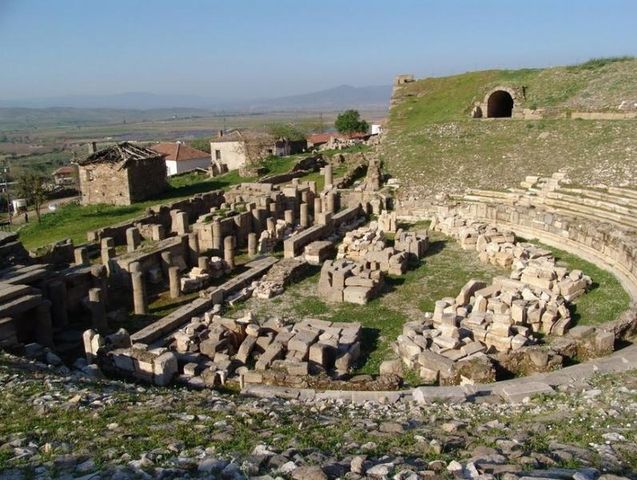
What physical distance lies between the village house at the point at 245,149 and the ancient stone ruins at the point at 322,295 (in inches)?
→ 863

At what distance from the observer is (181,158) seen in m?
53.4

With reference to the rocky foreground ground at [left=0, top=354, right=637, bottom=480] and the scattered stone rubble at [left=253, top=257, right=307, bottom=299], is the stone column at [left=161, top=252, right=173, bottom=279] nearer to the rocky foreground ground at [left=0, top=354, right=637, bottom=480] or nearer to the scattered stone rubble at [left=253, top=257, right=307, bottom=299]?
the scattered stone rubble at [left=253, top=257, right=307, bottom=299]

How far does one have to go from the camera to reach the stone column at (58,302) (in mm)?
12789

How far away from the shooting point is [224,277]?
16.2 m

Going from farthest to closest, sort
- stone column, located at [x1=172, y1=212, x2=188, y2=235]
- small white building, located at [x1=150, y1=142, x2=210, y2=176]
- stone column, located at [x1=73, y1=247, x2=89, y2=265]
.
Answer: small white building, located at [x1=150, y1=142, x2=210, y2=176], stone column, located at [x1=172, y1=212, x2=188, y2=235], stone column, located at [x1=73, y1=247, x2=89, y2=265]

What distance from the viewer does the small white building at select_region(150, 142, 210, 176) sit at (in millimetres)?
53094

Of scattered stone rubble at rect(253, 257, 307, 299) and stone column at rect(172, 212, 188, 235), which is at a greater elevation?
stone column at rect(172, 212, 188, 235)

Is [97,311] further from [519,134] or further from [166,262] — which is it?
[519,134]

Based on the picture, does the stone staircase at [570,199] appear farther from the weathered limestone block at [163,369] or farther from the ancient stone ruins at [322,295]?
the weathered limestone block at [163,369]

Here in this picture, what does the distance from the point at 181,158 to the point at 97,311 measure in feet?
140

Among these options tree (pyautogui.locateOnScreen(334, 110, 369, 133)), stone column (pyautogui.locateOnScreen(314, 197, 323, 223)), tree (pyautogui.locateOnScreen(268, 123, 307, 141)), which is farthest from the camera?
tree (pyautogui.locateOnScreen(334, 110, 369, 133))

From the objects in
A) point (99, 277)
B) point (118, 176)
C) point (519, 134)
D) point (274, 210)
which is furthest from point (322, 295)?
point (118, 176)

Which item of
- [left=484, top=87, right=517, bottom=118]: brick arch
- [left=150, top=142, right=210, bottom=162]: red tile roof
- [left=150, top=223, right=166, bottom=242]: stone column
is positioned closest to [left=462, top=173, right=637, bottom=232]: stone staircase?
[left=484, top=87, right=517, bottom=118]: brick arch

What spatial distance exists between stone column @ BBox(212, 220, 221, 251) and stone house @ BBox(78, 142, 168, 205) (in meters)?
12.2
